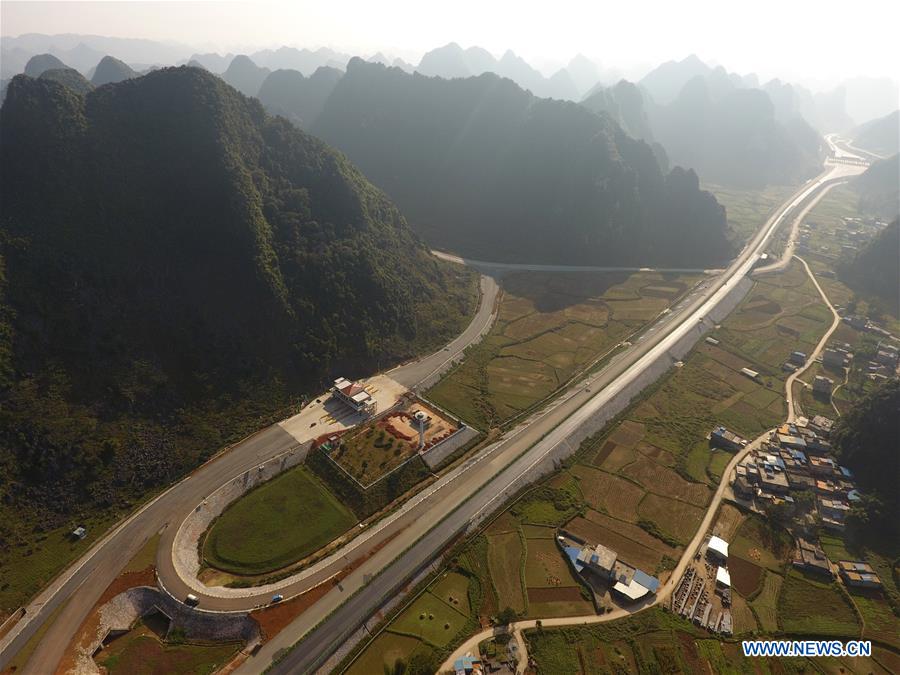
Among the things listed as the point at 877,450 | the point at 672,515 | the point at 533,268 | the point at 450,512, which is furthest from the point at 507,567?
the point at 533,268

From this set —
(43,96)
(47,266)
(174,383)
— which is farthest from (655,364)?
(43,96)

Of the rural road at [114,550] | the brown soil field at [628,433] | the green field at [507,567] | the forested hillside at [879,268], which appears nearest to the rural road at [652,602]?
the green field at [507,567]

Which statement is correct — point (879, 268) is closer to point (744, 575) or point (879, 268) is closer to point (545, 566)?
point (744, 575)

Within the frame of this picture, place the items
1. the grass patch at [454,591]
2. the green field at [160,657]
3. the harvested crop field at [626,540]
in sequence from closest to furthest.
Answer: the green field at [160,657]
the grass patch at [454,591]
the harvested crop field at [626,540]

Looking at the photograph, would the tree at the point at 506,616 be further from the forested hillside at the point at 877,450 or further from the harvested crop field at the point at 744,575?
the forested hillside at the point at 877,450

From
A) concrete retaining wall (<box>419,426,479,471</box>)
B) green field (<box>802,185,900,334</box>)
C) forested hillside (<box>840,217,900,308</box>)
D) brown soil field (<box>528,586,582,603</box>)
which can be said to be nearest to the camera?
brown soil field (<box>528,586,582,603</box>)

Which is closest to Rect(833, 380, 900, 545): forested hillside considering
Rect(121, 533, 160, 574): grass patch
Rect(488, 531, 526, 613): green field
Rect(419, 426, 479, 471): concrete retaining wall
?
Rect(488, 531, 526, 613): green field

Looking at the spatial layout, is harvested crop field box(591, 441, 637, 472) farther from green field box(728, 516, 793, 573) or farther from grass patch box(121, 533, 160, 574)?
grass patch box(121, 533, 160, 574)
